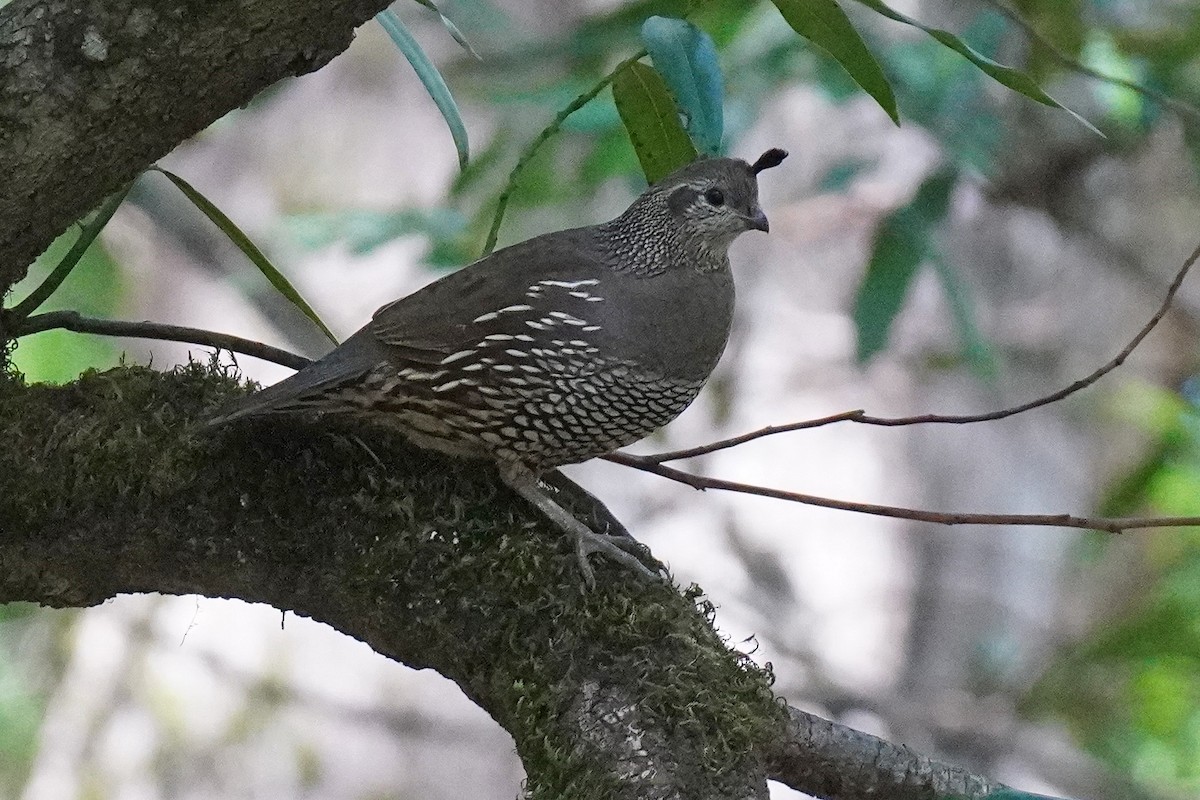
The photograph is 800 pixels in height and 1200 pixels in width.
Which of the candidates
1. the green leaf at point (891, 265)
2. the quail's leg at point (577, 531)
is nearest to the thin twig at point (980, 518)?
the quail's leg at point (577, 531)

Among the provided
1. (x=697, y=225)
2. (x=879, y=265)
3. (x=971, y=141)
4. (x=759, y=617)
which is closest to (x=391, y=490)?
(x=697, y=225)

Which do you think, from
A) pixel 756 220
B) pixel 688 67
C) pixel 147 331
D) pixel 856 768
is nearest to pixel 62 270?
pixel 147 331

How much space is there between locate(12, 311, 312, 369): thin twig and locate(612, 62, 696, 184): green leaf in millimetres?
709

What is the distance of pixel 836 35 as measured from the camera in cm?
189

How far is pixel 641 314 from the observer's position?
2.16 meters

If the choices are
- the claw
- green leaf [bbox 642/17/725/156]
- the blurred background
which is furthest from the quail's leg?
the blurred background

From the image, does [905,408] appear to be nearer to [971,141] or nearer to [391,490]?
[971,141]

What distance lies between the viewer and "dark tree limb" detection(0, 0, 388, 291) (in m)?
1.55

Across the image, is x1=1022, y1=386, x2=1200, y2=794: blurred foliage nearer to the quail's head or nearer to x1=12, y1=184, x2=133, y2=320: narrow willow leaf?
the quail's head

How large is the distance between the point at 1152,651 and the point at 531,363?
2.47m

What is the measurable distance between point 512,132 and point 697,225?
1.48 meters

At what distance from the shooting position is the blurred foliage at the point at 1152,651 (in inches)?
149

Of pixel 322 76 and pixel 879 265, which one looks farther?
pixel 322 76

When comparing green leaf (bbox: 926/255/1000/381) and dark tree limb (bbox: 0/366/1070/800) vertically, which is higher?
green leaf (bbox: 926/255/1000/381)
